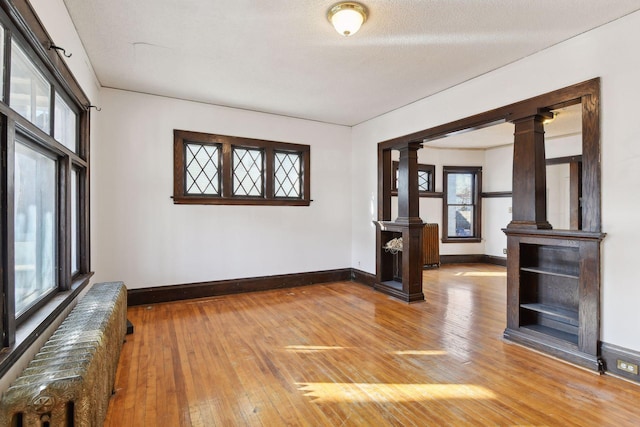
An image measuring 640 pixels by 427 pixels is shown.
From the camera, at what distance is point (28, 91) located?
209cm

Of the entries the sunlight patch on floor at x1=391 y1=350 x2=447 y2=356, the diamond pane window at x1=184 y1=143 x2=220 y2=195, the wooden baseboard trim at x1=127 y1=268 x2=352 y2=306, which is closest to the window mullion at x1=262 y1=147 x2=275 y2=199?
the diamond pane window at x1=184 y1=143 x2=220 y2=195

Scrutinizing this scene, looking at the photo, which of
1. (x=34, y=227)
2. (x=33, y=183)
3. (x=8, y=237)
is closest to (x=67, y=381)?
(x=8, y=237)

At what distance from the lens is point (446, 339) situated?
3.34m

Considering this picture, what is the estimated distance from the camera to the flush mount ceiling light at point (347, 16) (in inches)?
97.7

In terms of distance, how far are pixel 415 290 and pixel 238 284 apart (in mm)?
2720

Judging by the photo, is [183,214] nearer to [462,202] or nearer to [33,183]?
[33,183]

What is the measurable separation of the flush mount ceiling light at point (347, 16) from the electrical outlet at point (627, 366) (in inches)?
134

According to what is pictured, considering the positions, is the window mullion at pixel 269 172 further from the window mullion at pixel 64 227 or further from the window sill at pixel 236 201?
the window mullion at pixel 64 227

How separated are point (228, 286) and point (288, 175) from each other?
212 cm

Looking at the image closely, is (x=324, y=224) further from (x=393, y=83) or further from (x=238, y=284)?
(x=393, y=83)

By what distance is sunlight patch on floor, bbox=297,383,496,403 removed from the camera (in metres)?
2.28

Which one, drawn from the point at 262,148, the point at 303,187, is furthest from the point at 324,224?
the point at 262,148

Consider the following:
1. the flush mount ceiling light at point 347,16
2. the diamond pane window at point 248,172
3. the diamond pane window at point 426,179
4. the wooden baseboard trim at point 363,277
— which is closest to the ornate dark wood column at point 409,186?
the wooden baseboard trim at point 363,277

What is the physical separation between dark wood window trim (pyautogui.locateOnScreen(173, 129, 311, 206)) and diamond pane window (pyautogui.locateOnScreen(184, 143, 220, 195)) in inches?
1.9
